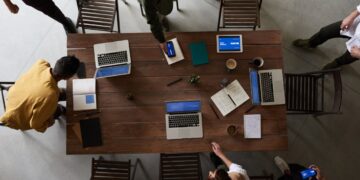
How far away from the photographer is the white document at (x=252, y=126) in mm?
2451

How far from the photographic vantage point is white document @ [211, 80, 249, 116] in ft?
8.14

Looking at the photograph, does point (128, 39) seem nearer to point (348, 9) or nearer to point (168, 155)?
point (168, 155)

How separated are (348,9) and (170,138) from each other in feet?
8.74

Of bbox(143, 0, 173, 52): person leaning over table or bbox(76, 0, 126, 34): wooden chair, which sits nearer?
bbox(143, 0, 173, 52): person leaning over table

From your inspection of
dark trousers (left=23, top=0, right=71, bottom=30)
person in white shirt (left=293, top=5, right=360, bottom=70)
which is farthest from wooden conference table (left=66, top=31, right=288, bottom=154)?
person in white shirt (left=293, top=5, right=360, bottom=70)

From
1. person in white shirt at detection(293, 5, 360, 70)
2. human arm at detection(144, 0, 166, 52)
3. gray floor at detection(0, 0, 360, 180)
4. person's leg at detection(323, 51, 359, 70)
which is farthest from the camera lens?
gray floor at detection(0, 0, 360, 180)

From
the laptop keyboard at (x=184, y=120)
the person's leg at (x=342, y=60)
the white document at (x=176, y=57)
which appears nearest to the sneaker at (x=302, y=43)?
the person's leg at (x=342, y=60)

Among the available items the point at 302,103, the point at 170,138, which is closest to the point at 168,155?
the point at 170,138

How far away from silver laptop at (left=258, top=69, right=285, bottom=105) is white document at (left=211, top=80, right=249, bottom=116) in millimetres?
154

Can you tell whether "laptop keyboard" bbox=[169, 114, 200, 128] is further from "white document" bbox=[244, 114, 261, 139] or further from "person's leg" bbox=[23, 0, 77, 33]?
"person's leg" bbox=[23, 0, 77, 33]

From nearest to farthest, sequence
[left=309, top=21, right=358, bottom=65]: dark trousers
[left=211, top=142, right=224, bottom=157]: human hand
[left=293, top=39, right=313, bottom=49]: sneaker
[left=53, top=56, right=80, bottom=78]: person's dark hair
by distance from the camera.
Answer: [left=53, top=56, right=80, bottom=78]: person's dark hair → [left=211, top=142, right=224, bottom=157]: human hand → [left=309, top=21, right=358, bottom=65]: dark trousers → [left=293, top=39, right=313, bottom=49]: sneaker

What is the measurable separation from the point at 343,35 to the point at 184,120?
166 centimetres

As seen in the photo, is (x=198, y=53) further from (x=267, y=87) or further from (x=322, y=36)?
(x=322, y=36)

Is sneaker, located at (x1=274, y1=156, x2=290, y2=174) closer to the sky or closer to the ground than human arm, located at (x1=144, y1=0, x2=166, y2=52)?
closer to the ground
